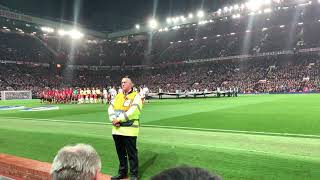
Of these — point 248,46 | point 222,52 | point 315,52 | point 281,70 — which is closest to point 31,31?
point 222,52

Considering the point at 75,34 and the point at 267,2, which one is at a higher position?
the point at 267,2

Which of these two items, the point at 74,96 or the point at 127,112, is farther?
the point at 74,96

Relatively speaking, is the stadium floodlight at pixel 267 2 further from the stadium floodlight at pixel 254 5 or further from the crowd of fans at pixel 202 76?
the crowd of fans at pixel 202 76

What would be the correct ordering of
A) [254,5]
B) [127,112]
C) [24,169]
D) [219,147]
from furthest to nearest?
[254,5] < [219,147] < [24,169] < [127,112]

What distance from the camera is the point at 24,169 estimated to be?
24.3ft

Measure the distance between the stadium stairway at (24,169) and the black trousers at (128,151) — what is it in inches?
15.4

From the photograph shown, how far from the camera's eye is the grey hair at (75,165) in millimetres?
2277

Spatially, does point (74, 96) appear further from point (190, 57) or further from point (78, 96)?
point (190, 57)

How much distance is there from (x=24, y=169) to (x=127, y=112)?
A: 109 inches

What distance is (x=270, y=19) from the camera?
7150cm

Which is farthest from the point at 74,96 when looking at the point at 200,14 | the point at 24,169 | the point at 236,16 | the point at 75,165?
the point at 236,16

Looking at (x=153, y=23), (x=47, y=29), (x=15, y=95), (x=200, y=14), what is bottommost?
(x=15, y=95)

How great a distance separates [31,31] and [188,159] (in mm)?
75382

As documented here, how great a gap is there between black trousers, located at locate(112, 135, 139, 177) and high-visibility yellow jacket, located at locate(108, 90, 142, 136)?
14cm
